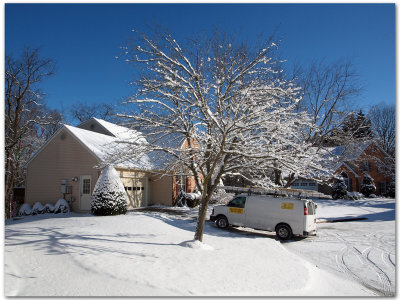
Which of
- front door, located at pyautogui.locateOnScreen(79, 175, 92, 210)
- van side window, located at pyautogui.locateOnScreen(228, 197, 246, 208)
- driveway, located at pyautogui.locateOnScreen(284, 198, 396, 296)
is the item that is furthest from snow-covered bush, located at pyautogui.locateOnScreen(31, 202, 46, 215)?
driveway, located at pyautogui.locateOnScreen(284, 198, 396, 296)

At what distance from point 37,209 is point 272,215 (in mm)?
13329

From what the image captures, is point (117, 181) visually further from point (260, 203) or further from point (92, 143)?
point (260, 203)

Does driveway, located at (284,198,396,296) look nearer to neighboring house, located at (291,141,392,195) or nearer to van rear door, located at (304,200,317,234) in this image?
van rear door, located at (304,200,317,234)

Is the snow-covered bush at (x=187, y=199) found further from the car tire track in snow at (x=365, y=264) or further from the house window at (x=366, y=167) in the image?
the house window at (x=366, y=167)

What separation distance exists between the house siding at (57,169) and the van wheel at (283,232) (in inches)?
403

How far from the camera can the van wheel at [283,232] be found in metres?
12.4

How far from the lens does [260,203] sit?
13.3 metres

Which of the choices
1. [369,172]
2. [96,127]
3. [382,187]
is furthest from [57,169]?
[382,187]

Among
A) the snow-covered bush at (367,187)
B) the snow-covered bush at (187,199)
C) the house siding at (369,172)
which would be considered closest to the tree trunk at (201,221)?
the snow-covered bush at (187,199)

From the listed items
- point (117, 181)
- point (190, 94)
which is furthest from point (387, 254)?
point (117, 181)

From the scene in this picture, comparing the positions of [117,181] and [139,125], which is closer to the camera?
[139,125]

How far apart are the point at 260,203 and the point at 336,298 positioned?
24.9ft

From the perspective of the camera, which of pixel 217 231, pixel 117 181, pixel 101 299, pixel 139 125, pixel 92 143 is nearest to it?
pixel 101 299

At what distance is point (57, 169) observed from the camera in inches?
712
